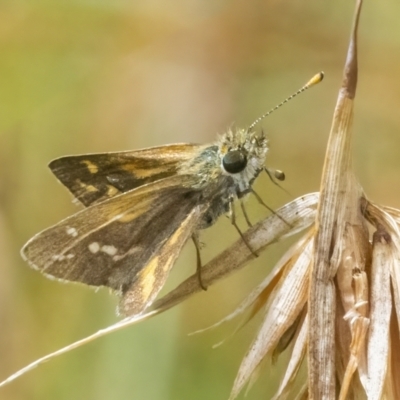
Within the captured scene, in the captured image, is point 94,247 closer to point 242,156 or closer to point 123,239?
point 123,239

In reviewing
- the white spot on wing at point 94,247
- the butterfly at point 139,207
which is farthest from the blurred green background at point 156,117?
the white spot on wing at point 94,247

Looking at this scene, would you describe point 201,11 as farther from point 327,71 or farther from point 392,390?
point 392,390

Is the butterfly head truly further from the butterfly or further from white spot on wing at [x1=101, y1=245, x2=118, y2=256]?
white spot on wing at [x1=101, y1=245, x2=118, y2=256]

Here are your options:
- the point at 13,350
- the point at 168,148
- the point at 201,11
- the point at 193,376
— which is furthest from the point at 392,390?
the point at 201,11

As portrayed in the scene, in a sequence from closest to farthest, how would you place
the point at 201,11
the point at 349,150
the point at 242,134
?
the point at 349,150, the point at 242,134, the point at 201,11

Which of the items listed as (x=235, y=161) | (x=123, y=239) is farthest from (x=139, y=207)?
(x=235, y=161)

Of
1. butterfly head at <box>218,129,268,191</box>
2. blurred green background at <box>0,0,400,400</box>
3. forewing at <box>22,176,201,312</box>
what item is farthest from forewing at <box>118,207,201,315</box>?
blurred green background at <box>0,0,400,400</box>

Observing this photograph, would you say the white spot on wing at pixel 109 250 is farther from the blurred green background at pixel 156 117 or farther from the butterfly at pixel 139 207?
the blurred green background at pixel 156 117

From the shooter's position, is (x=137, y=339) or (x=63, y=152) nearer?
(x=137, y=339)
